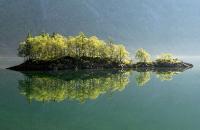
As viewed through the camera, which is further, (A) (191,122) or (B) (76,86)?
(B) (76,86)

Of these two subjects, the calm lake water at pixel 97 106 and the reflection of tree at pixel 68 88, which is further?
the reflection of tree at pixel 68 88

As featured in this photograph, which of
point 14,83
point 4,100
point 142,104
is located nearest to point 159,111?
point 142,104

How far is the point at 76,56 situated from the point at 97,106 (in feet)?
302

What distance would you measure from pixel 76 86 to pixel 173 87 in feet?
81.0

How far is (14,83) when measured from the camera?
349 ft

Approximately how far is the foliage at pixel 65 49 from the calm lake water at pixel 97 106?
55244mm

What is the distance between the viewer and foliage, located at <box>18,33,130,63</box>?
533ft

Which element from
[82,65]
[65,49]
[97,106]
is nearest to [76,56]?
[82,65]

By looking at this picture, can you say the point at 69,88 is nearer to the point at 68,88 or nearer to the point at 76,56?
the point at 68,88

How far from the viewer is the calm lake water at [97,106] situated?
54062mm

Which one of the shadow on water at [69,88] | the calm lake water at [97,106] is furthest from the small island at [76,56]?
the calm lake water at [97,106]

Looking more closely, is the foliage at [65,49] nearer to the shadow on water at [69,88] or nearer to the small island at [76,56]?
the small island at [76,56]

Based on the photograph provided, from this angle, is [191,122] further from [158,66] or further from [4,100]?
[158,66]

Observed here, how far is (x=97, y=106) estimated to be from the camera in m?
68.4
